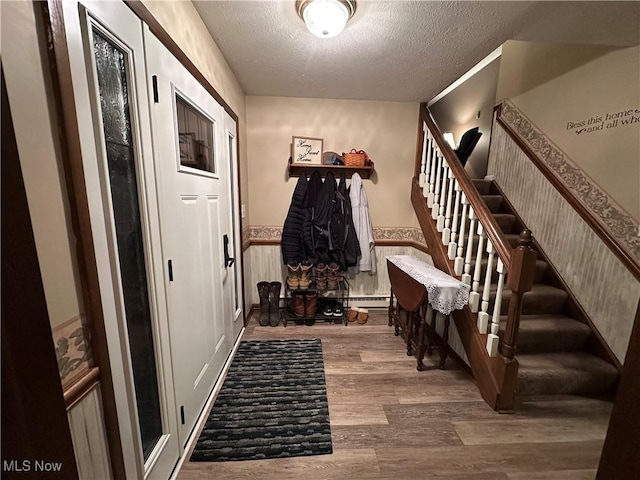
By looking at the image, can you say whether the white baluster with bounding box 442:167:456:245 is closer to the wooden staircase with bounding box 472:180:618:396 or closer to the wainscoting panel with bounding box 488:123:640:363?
the wooden staircase with bounding box 472:180:618:396

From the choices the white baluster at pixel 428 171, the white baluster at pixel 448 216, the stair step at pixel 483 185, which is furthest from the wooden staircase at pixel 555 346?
the white baluster at pixel 428 171

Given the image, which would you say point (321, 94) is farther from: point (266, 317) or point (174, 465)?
point (174, 465)

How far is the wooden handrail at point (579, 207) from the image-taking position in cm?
169

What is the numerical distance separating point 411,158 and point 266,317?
7.56 feet

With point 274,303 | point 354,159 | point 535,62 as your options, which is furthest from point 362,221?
point 535,62

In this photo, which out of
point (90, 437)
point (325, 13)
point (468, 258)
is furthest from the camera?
point (468, 258)

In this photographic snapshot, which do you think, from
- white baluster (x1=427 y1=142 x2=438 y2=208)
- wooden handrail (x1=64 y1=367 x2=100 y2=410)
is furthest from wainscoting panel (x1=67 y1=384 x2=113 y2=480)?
white baluster (x1=427 y1=142 x2=438 y2=208)

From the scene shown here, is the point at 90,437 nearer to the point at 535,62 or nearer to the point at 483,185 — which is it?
the point at 483,185

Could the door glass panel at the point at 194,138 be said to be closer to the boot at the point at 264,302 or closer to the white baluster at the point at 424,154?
the boot at the point at 264,302

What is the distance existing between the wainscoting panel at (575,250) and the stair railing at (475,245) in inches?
20.1

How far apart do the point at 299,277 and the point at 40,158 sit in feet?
7.21

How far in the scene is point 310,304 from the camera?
2662mm

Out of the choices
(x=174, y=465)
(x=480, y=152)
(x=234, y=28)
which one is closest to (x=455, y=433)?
(x=174, y=465)

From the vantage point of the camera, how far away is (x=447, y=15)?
1.39 m
